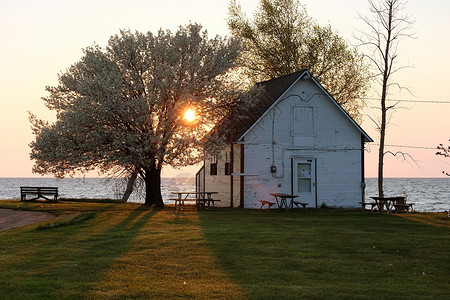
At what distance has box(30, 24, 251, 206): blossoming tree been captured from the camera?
1091 inches

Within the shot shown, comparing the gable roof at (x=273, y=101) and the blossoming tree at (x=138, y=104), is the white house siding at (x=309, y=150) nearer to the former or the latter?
the gable roof at (x=273, y=101)

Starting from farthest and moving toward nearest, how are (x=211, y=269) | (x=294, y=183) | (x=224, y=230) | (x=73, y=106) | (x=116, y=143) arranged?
1. (x=294, y=183)
2. (x=73, y=106)
3. (x=116, y=143)
4. (x=224, y=230)
5. (x=211, y=269)

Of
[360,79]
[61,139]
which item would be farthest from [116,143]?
[360,79]

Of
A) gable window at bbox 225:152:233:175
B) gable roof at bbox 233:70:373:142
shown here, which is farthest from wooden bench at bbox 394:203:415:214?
gable window at bbox 225:152:233:175

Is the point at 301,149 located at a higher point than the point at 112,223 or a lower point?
higher

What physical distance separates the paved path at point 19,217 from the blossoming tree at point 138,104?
302 centimetres

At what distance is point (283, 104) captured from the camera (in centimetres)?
3123

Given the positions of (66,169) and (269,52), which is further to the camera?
(269,52)

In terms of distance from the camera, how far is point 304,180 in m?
31.5

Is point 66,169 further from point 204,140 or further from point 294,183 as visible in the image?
point 294,183

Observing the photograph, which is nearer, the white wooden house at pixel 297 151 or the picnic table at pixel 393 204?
the picnic table at pixel 393 204

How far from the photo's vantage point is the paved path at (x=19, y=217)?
71.0 ft

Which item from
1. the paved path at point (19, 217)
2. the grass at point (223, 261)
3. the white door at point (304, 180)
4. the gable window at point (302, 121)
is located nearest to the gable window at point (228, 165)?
the white door at point (304, 180)

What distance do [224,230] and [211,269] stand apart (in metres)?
6.93
